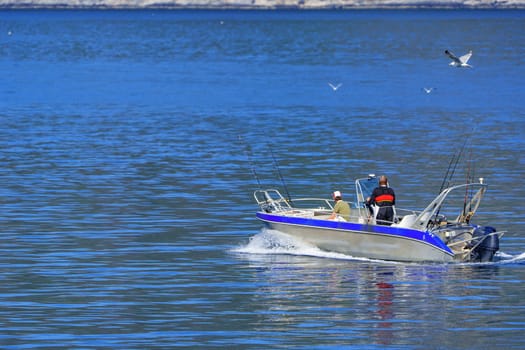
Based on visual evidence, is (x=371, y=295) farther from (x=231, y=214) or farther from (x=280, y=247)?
(x=231, y=214)

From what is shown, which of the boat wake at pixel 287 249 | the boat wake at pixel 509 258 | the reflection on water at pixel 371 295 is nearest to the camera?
the reflection on water at pixel 371 295

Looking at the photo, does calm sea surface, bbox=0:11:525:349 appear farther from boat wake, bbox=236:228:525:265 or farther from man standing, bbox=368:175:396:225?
man standing, bbox=368:175:396:225

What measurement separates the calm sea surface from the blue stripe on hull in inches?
27.4

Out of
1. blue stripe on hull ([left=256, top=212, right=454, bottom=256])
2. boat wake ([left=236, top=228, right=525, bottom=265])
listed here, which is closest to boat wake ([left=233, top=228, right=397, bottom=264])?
boat wake ([left=236, top=228, right=525, bottom=265])

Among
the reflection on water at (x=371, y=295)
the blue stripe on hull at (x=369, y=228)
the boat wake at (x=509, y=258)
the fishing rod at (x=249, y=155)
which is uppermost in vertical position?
the blue stripe on hull at (x=369, y=228)

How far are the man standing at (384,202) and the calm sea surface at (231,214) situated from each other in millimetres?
1320

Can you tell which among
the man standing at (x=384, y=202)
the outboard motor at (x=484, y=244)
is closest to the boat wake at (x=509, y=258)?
the outboard motor at (x=484, y=244)

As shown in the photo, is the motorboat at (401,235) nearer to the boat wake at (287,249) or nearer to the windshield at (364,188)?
the boat wake at (287,249)

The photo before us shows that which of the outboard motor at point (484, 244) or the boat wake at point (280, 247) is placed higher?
the outboard motor at point (484, 244)

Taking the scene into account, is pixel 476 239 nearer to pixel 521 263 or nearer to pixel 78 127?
pixel 521 263

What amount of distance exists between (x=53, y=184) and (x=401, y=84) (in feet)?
231

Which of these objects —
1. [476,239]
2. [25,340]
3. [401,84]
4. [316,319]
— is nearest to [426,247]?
[476,239]

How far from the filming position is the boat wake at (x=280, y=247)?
140 feet

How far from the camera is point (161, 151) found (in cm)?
7356
